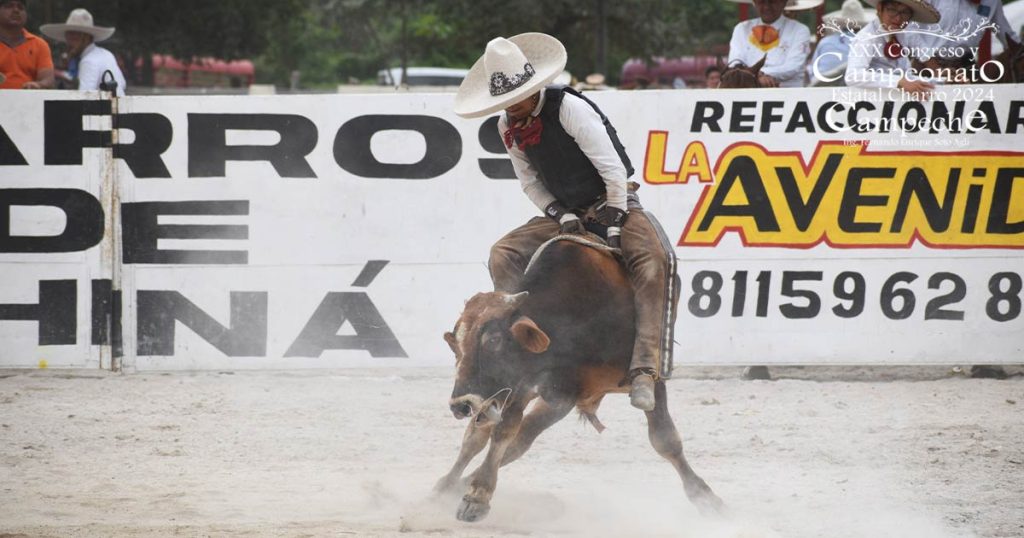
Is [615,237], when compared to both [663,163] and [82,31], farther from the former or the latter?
[82,31]

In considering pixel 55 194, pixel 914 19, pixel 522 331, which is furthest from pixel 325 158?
pixel 914 19

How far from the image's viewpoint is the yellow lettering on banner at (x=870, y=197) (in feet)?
26.9

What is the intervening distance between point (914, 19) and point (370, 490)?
5.31m

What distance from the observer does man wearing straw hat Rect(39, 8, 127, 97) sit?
9.84 m

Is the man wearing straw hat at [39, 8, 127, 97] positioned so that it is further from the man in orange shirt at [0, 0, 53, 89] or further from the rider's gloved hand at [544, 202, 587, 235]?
the rider's gloved hand at [544, 202, 587, 235]

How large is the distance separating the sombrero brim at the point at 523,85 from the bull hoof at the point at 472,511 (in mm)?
1741

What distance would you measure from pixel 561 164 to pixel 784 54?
4280mm

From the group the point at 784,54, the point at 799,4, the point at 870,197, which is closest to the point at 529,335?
the point at 870,197

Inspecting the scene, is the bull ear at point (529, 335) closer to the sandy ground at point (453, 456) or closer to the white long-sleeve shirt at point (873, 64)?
the sandy ground at point (453, 456)

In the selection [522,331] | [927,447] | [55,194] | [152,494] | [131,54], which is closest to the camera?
[522,331]

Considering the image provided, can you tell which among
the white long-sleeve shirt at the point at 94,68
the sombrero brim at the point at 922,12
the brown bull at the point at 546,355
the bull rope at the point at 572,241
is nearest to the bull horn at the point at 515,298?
the brown bull at the point at 546,355

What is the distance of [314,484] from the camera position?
5.96m

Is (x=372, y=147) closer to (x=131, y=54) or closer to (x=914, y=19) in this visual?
(x=914, y=19)

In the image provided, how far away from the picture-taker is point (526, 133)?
A: 538cm
